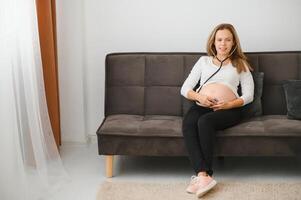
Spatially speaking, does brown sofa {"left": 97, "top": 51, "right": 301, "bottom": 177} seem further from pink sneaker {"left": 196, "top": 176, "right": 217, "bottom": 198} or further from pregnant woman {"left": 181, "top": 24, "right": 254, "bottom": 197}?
pink sneaker {"left": 196, "top": 176, "right": 217, "bottom": 198}

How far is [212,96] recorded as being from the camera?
9.91 feet

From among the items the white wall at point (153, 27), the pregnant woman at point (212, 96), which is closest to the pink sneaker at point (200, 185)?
the pregnant woman at point (212, 96)

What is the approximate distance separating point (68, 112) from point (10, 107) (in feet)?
4.12

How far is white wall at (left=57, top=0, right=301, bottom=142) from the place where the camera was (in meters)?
3.51

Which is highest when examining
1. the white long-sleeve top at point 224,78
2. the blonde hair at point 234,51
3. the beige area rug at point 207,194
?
the blonde hair at point 234,51

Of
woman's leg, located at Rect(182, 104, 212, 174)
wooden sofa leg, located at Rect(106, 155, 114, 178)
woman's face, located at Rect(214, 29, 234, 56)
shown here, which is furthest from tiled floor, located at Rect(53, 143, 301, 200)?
woman's face, located at Rect(214, 29, 234, 56)

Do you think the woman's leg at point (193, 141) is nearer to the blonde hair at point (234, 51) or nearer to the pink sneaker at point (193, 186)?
the pink sneaker at point (193, 186)

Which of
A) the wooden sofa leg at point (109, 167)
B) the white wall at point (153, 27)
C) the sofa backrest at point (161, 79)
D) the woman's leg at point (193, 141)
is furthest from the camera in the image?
the white wall at point (153, 27)

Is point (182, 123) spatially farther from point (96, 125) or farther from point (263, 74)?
point (96, 125)

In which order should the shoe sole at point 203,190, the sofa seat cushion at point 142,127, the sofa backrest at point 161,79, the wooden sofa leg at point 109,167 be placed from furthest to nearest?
the sofa backrest at point 161,79 < the wooden sofa leg at point 109,167 < the sofa seat cushion at point 142,127 < the shoe sole at point 203,190

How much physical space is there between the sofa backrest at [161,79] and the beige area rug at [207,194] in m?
0.61

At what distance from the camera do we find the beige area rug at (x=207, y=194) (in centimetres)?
271

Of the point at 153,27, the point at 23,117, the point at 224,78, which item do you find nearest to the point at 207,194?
the point at 224,78

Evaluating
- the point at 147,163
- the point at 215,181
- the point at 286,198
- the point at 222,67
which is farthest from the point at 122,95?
the point at 286,198
